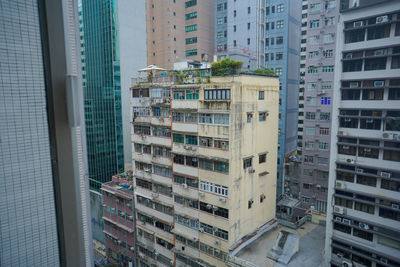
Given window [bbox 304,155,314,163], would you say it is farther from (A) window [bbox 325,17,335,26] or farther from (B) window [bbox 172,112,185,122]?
(B) window [bbox 172,112,185,122]

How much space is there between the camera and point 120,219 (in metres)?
22.1

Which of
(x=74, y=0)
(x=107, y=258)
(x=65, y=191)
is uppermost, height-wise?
(x=74, y=0)

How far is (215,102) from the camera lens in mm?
13578

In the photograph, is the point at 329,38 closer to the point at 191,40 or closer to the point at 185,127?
the point at 191,40

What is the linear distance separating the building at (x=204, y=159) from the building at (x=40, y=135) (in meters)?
11.2

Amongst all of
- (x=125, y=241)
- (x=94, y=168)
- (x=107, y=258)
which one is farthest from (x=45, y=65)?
(x=94, y=168)

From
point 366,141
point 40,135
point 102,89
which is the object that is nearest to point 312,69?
point 366,141

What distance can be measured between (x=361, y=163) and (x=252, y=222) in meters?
6.66

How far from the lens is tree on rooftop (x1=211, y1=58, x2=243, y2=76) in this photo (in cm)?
1372

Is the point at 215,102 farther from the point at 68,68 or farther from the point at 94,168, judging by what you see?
the point at 94,168

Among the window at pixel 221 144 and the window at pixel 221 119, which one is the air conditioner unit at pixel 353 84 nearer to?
the window at pixel 221 119

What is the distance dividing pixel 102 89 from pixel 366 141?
2580 centimetres

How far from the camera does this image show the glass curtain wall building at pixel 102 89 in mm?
28703

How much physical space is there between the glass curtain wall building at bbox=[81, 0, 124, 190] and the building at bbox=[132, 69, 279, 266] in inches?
482
